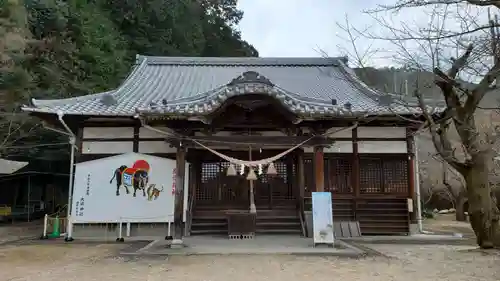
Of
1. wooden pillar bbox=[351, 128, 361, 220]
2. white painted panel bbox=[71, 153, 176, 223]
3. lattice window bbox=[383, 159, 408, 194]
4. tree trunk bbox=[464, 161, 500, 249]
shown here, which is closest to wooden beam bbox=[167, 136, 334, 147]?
white painted panel bbox=[71, 153, 176, 223]

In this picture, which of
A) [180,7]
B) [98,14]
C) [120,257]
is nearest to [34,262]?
[120,257]

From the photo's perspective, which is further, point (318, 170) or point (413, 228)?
point (413, 228)

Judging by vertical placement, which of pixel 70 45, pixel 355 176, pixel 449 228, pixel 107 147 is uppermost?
pixel 70 45

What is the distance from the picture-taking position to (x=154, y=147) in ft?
38.5

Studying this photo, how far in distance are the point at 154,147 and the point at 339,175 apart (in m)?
5.61

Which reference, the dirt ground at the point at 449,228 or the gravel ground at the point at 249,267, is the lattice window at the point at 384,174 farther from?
the gravel ground at the point at 249,267

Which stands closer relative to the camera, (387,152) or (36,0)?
(387,152)

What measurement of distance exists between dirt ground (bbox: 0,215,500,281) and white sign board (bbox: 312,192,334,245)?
104 cm

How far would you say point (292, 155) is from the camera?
40.1 ft

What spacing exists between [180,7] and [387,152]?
836 inches

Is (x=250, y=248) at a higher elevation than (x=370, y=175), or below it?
below

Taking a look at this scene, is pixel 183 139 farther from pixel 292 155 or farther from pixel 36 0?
pixel 36 0

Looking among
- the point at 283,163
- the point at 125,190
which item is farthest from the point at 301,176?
the point at 125,190

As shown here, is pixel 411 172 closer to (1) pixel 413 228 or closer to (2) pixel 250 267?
(1) pixel 413 228
